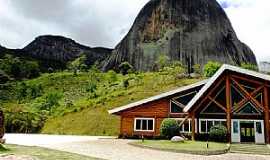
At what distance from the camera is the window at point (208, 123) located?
88.2 feet

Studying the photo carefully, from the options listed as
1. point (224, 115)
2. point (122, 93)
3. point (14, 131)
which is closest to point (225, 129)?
point (224, 115)

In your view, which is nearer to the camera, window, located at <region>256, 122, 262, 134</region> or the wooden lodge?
the wooden lodge

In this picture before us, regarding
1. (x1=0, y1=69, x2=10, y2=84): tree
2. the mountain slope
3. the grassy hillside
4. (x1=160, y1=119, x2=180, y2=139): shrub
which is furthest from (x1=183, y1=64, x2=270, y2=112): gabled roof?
the mountain slope

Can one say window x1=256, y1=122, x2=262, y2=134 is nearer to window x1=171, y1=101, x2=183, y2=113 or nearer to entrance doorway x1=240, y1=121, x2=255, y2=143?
entrance doorway x1=240, y1=121, x2=255, y2=143

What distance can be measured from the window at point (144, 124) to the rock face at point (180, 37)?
53.2 metres

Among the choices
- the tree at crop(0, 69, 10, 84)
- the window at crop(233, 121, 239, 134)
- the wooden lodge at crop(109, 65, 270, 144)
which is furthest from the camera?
the tree at crop(0, 69, 10, 84)

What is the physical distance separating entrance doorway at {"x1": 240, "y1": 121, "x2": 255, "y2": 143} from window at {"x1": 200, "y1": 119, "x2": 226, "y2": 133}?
1.45 metres

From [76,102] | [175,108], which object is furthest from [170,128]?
[76,102]

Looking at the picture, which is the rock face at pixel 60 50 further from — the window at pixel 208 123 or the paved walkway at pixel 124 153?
the paved walkway at pixel 124 153

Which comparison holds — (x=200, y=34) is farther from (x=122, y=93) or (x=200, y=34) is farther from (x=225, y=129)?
(x=225, y=129)

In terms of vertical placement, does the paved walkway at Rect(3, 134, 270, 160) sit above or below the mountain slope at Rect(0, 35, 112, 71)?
below

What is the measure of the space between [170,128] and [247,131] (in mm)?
5737

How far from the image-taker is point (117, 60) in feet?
307

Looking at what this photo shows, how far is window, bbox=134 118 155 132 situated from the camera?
98.7ft
